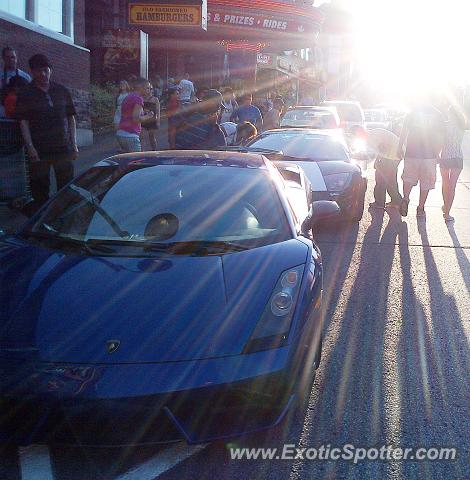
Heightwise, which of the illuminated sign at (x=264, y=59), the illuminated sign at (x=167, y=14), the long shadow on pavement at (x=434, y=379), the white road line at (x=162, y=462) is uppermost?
the illuminated sign at (x=167, y=14)

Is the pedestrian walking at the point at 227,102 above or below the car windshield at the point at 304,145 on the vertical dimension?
above

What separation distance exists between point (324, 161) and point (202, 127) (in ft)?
5.51

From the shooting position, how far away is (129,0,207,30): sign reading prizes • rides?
2308 centimetres

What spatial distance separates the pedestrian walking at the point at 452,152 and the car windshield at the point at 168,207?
6.11 metres

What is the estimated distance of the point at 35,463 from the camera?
3359mm

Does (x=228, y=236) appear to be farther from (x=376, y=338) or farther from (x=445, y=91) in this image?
(x=445, y=91)

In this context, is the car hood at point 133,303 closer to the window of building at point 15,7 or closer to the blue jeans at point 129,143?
the blue jeans at point 129,143

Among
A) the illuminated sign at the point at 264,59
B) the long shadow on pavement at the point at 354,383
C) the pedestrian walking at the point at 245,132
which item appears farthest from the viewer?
the illuminated sign at the point at 264,59

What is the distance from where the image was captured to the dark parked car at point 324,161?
31.4 ft

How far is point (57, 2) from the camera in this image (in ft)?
55.2

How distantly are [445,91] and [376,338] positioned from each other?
6898 millimetres

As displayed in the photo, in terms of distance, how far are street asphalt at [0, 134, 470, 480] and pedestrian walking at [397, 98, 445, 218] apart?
2658mm


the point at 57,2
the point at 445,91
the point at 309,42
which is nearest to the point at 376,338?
the point at 445,91

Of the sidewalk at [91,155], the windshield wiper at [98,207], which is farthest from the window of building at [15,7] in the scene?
the windshield wiper at [98,207]
